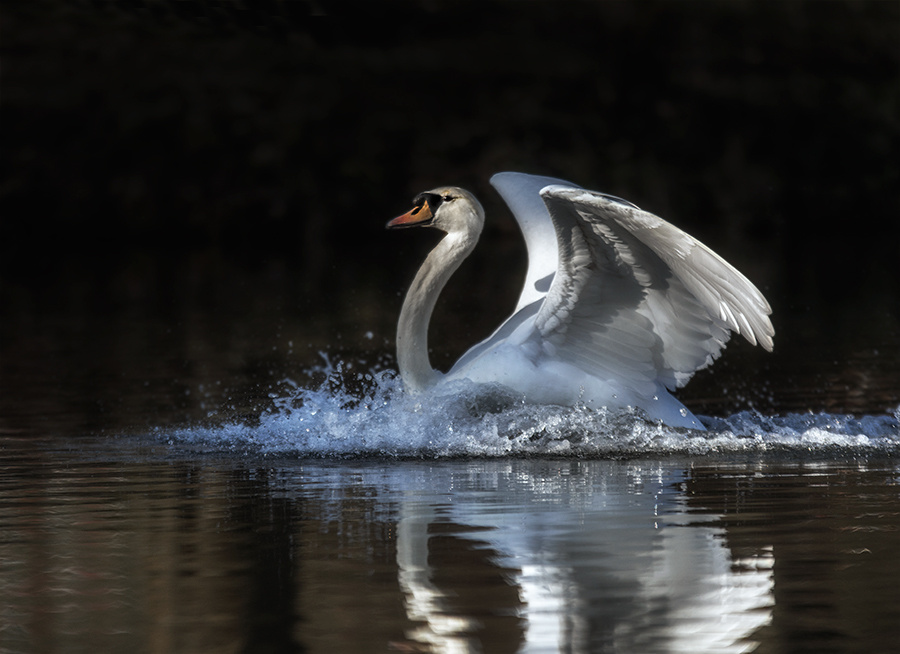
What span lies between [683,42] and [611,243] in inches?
2737

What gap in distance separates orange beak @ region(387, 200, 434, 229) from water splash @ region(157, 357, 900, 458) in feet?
3.66

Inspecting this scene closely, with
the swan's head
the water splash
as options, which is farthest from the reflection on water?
the swan's head

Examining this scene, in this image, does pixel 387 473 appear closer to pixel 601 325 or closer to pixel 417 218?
pixel 601 325


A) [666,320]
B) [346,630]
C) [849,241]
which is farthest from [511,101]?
[346,630]

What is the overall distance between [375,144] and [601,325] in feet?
188

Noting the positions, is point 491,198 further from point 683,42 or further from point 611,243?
point 611,243

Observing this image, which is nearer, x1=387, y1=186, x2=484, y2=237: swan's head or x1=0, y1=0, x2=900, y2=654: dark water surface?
x1=0, y1=0, x2=900, y2=654: dark water surface

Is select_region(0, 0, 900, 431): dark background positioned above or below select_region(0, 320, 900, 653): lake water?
above

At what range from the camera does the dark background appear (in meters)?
27.9

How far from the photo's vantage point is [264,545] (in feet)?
18.5

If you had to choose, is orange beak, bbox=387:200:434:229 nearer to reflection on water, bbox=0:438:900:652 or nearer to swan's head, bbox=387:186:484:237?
swan's head, bbox=387:186:484:237

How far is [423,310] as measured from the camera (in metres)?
9.05

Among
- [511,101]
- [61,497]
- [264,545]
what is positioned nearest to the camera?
[264,545]

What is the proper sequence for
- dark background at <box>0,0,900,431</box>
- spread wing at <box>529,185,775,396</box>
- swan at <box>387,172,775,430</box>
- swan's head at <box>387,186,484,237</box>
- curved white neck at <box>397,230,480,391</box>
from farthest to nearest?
dark background at <box>0,0,900,431</box>, swan's head at <box>387,186,484,237</box>, curved white neck at <box>397,230,480,391</box>, swan at <box>387,172,775,430</box>, spread wing at <box>529,185,775,396</box>
